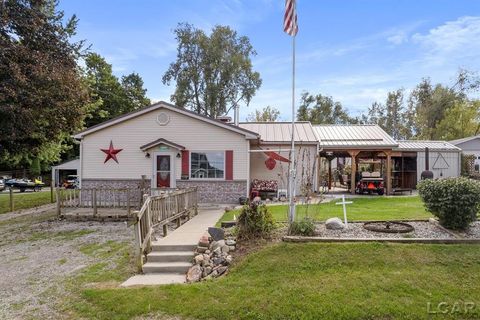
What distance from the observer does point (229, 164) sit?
14992 millimetres

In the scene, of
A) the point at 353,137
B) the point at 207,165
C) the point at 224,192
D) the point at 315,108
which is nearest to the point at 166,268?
the point at 224,192

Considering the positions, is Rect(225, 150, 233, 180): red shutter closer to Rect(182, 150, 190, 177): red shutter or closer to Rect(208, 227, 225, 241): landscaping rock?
Rect(182, 150, 190, 177): red shutter

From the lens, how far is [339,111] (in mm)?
48094

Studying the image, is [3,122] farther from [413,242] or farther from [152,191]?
[413,242]

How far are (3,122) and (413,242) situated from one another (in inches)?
609

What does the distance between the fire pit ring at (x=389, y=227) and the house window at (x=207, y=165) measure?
828 cm

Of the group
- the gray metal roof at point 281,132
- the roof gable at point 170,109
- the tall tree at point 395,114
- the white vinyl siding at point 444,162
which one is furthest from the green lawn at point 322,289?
the tall tree at point 395,114

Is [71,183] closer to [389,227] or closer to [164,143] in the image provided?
[164,143]

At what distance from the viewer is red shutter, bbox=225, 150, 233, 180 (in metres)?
15.0

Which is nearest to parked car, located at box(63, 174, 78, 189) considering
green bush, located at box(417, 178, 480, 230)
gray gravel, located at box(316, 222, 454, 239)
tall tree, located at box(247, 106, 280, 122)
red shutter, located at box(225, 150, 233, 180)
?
red shutter, located at box(225, 150, 233, 180)

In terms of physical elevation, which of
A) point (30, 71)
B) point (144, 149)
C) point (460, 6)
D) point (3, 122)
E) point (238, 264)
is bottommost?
point (238, 264)

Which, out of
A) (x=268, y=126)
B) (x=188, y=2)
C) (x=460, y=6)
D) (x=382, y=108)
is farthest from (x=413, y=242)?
(x=382, y=108)

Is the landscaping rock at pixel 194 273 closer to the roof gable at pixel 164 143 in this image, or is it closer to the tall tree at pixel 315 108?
the roof gable at pixel 164 143

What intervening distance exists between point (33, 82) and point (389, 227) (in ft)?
47.3
